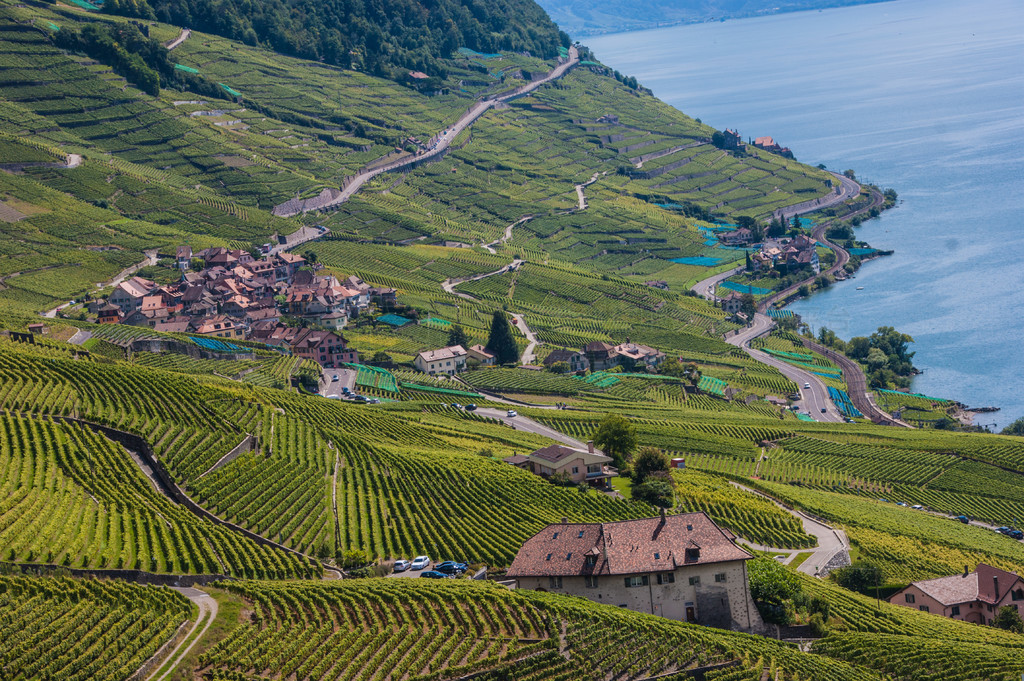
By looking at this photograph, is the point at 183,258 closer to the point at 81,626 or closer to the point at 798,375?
the point at 798,375

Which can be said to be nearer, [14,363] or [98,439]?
[98,439]

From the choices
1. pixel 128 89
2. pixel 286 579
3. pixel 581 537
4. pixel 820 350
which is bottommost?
pixel 286 579

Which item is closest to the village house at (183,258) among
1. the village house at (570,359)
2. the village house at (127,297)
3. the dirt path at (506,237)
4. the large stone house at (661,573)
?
the village house at (127,297)

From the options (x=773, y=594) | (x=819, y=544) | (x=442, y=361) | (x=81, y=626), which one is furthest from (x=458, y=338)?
(x=81, y=626)

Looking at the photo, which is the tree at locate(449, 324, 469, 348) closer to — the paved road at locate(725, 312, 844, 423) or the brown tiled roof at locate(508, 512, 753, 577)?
the paved road at locate(725, 312, 844, 423)

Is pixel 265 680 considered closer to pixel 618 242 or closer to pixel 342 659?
pixel 342 659

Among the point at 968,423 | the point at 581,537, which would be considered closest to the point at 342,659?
the point at 581,537
